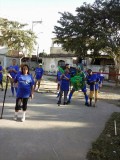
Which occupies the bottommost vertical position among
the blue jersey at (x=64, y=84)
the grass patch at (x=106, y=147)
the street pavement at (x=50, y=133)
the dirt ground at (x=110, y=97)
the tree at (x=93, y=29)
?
the dirt ground at (x=110, y=97)

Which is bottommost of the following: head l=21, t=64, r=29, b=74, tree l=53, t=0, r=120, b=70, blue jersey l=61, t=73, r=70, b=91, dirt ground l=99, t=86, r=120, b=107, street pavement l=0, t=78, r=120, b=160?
dirt ground l=99, t=86, r=120, b=107

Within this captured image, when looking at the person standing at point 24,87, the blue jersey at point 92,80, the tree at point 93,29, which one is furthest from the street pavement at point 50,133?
the tree at point 93,29

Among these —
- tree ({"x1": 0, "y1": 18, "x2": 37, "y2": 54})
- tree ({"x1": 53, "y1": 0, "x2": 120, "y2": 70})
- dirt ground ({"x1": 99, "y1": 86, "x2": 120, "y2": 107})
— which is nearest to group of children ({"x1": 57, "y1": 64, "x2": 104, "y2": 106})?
dirt ground ({"x1": 99, "y1": 86, "x2": 120, "y2": 107})

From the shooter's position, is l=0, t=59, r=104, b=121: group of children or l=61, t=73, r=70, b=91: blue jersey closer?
l=0, t=59, r=104, b=121: group of children

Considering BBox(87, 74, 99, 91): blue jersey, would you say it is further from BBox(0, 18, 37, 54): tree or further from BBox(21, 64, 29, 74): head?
BBox(0, 18, 37, 54): tree

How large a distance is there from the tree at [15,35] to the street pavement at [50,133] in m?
33.3

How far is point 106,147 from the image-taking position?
7.14 metres

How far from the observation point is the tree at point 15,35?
146ft

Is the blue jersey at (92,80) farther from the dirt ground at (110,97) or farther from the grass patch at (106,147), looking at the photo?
the grass patch at (106,147)

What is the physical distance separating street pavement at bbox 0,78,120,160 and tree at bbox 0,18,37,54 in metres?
33.3

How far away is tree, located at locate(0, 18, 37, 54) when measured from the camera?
4450cm

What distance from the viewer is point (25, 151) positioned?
643 centimetres

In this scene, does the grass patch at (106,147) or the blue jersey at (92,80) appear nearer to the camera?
the grass patch at (106,147)

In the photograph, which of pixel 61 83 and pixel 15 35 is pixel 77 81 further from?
pixel 15 35
